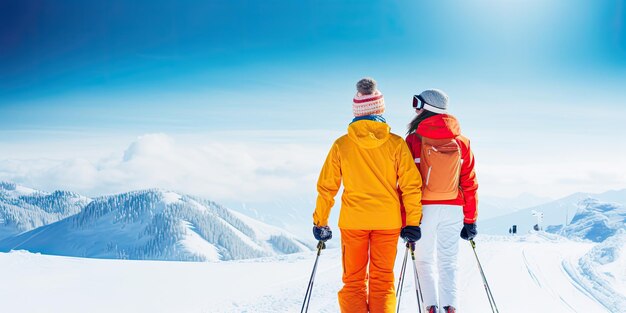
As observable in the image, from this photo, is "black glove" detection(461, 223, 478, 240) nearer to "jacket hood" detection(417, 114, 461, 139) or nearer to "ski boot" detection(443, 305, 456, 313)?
"ski boot" detection(443, 305, 456, 313)

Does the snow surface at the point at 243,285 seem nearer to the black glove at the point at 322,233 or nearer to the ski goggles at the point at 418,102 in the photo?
the black glove at the point at 322,233

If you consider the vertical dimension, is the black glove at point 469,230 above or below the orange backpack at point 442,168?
below

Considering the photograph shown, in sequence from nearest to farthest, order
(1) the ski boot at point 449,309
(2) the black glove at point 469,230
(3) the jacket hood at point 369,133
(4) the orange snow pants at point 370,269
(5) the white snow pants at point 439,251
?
(3) the jacket hood at point 369,133
(4) the orange snow pants at point 370,269
(1) the ski boot at point 449,309
(5) the white snow pants at point 439,251
(2) the black glove at point 469,230

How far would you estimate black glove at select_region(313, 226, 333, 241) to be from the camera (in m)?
4.93

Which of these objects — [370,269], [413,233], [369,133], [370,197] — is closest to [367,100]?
[369,133]

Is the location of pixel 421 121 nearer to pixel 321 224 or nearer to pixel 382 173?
pixel 382 173

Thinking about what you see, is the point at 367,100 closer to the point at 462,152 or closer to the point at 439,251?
the point at 462,152

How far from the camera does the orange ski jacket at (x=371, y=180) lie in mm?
4754

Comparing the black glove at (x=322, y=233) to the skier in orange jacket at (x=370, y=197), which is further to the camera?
the black glove at (x=322, y=233)

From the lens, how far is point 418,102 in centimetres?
531

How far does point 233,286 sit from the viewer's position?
30.9ft

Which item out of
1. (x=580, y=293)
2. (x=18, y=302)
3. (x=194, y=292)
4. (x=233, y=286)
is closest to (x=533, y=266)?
(x=580, y=293)

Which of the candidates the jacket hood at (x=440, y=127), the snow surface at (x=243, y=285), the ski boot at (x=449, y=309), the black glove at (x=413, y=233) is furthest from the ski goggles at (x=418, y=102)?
the snow surface at (x=243, y=285)

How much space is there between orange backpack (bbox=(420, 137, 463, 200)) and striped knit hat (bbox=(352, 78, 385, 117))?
75 cm
